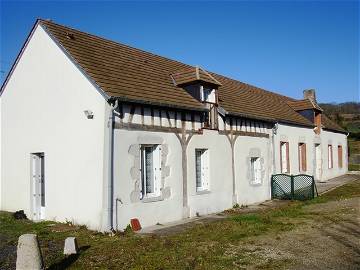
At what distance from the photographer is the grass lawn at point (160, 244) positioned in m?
7.12

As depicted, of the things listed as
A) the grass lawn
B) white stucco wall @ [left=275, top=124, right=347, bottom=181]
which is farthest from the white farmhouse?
white stucco wall @ [left=275, top=124, right=347, bottom=181]

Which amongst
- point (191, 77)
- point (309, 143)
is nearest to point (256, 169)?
point (191, 77)

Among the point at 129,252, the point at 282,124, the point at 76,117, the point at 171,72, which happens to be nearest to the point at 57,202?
the point at 76,117

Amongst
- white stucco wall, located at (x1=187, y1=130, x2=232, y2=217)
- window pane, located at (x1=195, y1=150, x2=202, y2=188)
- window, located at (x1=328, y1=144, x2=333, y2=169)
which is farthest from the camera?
window, located at (x1=328, y1=144, x2=333, y2=169)

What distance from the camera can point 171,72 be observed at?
49.1 ft

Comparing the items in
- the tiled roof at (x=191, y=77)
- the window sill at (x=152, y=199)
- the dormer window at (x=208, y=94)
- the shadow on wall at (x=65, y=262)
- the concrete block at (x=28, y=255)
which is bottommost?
the shadow on wall at (x=65, y=262)

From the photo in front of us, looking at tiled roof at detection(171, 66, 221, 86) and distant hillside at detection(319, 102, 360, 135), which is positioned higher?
distant hillside at detection(319, 102, 360, 135)

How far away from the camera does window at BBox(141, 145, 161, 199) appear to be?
37.0ft

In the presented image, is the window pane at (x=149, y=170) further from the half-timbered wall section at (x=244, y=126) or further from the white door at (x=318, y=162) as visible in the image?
the white door at (x=318, y=162)

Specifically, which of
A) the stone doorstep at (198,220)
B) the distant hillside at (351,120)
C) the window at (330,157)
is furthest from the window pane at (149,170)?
the distant hillside at (351,120)

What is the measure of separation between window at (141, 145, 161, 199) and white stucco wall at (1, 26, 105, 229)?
1.50 m

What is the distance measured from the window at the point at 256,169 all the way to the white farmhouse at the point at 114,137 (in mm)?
195

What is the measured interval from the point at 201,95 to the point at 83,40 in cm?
422

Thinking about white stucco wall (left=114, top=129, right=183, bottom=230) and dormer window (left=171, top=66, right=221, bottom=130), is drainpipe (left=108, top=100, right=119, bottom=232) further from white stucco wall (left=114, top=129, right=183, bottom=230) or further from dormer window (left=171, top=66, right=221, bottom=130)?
dormer window (left=171, top=66, right=221, bottom=130)
